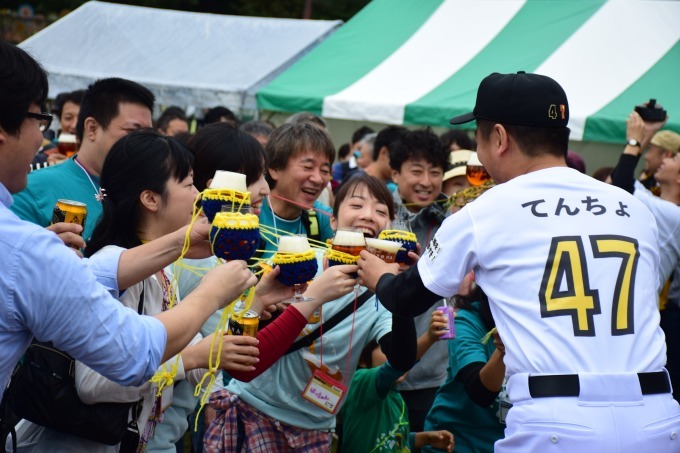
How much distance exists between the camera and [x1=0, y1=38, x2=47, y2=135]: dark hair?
7.10ft

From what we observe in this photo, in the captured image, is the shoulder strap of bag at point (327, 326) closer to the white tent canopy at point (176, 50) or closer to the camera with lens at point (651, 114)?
the camera with lens at point (651, 114)

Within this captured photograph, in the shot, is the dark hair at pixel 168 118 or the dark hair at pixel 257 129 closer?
the dark hair at pixel 257 129

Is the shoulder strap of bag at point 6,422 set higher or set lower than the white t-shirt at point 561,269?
lower

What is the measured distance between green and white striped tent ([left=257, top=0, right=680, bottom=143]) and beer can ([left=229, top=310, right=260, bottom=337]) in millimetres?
7329

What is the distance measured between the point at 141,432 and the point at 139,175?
1011 millimetres

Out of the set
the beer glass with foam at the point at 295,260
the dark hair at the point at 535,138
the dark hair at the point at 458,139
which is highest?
the dark hair at the point at 535,138

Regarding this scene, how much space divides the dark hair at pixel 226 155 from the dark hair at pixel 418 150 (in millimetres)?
1988

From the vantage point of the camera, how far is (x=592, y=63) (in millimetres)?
10742

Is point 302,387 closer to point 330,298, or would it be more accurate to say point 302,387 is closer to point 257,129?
point 330,298

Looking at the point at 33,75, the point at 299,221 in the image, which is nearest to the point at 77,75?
the point at 299,221

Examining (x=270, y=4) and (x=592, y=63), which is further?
(x=270, y=4)

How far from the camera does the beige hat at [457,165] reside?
269 inches

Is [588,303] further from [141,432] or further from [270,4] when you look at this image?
[270,4]

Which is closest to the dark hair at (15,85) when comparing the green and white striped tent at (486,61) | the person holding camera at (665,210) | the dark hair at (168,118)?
the person holding camera at (665,210)
